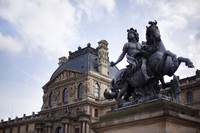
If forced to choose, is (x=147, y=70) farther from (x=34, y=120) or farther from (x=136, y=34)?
(x=34, y=120)

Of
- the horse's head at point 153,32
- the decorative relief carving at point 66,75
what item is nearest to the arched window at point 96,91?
the decorative relief carving at point 66,75

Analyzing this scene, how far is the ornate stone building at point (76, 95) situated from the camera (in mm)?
57688

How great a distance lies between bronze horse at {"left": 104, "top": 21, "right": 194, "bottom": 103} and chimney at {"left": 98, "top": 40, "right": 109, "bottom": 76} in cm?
5410

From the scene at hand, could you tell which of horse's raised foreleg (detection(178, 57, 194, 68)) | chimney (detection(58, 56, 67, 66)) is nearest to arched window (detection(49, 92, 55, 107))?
chimney (detection(58, 56, 67, 66))

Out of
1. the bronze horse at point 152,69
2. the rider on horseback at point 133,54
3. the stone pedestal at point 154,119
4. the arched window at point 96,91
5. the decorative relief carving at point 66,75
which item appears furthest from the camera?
the decorative relief carving at point 66,75

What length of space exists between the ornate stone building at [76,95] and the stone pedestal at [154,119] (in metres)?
47.8

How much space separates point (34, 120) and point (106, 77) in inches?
712

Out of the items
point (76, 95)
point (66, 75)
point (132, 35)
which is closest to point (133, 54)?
point (132, 35)

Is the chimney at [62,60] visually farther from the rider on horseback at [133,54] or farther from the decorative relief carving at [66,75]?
the rider on horseback at [133,54]

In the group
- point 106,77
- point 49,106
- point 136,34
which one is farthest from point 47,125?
point 136,34

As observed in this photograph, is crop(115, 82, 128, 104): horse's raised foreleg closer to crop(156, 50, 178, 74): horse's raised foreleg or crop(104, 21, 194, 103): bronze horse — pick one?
crop(104, 21, 194, 103): bronze horse

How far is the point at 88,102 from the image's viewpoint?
2266 inches

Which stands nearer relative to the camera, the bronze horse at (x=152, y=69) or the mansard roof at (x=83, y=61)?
the bronze horse at (x=152, y=69)

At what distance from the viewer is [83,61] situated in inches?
2532
